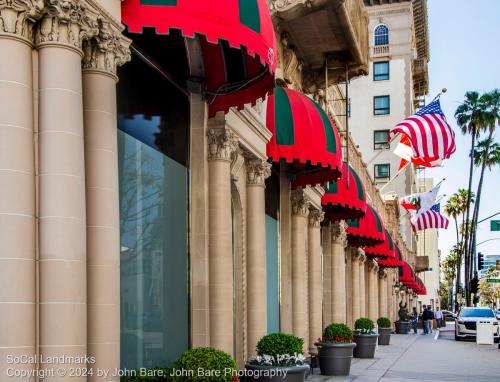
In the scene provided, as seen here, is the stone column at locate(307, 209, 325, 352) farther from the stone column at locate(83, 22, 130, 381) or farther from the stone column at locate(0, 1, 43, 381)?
the stone column at locate(0, 1, 43, 381)

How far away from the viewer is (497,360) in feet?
91.0

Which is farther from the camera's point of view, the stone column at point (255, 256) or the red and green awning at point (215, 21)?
the stone column at point (255, 256)

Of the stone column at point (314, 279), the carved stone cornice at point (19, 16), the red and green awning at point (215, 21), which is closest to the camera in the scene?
the carved stone cornice at point (19, 16)

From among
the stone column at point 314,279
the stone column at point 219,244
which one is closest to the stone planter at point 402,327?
the stone column at point 314,279

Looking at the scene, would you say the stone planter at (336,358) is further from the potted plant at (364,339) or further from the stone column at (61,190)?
the stone column at (61,190)

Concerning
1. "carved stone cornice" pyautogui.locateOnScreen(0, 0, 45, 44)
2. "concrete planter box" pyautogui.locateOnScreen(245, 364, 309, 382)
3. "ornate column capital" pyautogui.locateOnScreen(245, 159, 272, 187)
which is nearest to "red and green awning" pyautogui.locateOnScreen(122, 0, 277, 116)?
"carved stone cornice" pyautogui.locateOnScreen(0, 0, 45, 44)

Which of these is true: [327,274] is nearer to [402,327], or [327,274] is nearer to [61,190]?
[61,190]

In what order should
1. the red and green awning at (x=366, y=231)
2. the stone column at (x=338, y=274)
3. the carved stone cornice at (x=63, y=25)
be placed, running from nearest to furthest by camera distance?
the carved stone cornice at (x=63, y=25), the stone column at (x=338, y=274), the red and green awning at (x=366, y=231)

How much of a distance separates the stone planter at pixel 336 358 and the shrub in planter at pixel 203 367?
960 cm

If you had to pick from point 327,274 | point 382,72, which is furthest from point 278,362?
point 382,72

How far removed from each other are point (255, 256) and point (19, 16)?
1012cm

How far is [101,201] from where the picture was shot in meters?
9.30

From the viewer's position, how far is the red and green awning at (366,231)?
3055cm

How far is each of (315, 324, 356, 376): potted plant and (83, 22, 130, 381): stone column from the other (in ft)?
38.6
